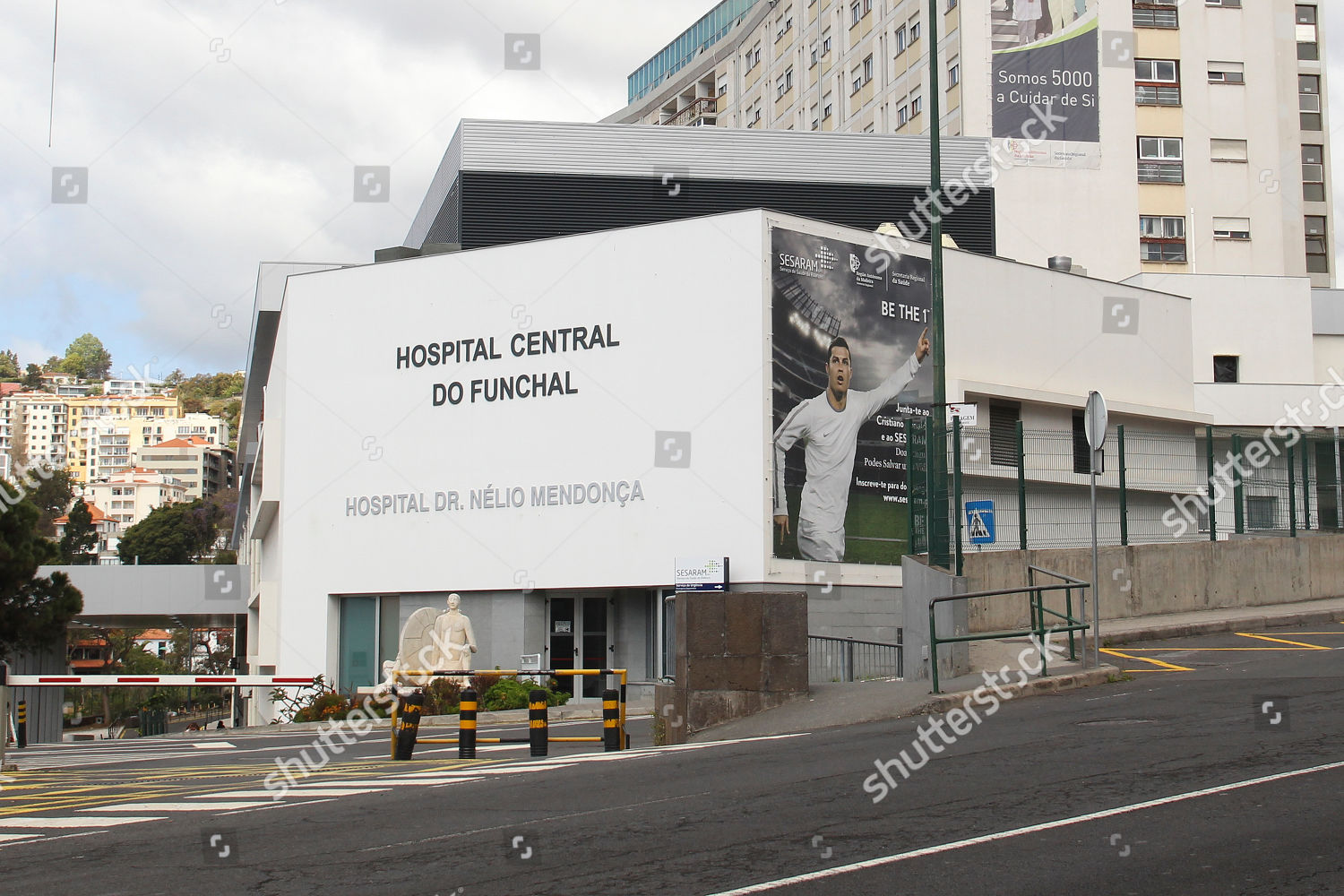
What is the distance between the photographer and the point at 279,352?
124 ft

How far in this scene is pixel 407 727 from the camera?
49.8 ft

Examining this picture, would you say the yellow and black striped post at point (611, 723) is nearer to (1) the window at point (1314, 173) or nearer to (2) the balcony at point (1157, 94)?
(2) the balcony at point (1157, 94)

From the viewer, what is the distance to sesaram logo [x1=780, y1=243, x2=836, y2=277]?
29.0 meters

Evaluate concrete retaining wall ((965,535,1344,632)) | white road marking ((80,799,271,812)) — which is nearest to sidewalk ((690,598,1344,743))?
concrete retaining wall ((965,535,1344,632))

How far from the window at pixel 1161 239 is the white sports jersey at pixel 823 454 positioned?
3026cm

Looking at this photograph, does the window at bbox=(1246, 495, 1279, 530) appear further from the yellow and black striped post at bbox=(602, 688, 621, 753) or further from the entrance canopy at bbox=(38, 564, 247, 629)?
the entrance canopy at bbox=(38, 564, 247, 629)

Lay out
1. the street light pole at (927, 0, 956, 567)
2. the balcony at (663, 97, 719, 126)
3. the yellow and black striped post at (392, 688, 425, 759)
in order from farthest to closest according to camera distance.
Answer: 1. the balcony at (663, 97, 719, 126)
2. the street light pole at (927, 0, 956, 567)
3. the yellow and black striped post at (392, 688, 425, 759)

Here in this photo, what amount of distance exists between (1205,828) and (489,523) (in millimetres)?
24065

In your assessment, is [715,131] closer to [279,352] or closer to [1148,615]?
[279,352]

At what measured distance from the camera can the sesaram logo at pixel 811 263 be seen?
95.3 ft

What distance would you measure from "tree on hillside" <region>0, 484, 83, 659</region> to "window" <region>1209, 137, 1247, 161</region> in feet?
152

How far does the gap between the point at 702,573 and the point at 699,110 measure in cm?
6740

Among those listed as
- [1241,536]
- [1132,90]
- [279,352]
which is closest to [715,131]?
[279,352]

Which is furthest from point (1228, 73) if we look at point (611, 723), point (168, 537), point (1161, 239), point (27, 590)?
point (168, 537)
